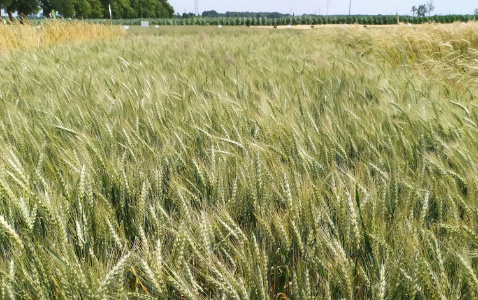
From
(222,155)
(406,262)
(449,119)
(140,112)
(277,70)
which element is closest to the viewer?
(406,262)

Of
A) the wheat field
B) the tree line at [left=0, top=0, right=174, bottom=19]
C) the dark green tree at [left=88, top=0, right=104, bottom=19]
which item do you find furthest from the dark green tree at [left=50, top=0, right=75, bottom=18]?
the wheat field

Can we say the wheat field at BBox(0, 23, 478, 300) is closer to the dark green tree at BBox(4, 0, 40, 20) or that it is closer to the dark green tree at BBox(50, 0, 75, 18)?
the dark green tree at BBox(4, 0, 40, 20)

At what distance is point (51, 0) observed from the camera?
4231cm

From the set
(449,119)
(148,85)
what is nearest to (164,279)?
(449,119)

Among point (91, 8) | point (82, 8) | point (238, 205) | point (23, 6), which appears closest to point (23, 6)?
point (23, 6)

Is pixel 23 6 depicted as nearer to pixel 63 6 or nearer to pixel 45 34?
pixel 63 6

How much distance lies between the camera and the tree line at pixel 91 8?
35.4m

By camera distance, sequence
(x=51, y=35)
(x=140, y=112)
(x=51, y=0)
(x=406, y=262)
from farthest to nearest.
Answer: (x=51, y=0) → (x=51, y=35) → (x=140, y=112) → (x=406, y=262)

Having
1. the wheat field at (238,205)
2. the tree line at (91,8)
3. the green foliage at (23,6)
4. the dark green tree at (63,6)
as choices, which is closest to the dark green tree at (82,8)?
the tree line at (91,8)

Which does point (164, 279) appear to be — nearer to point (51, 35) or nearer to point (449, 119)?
point (449, 119)

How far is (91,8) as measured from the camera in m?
51.6

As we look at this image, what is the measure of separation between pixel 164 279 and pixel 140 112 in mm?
1075

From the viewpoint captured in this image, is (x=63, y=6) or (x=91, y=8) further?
(x=91, y=8)

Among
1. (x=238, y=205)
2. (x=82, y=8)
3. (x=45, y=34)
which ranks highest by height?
(x=82, y=8)
